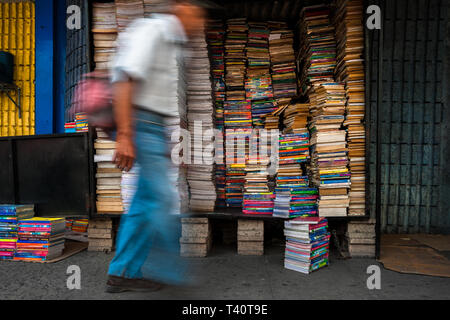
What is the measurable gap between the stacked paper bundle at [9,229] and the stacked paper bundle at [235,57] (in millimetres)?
2968

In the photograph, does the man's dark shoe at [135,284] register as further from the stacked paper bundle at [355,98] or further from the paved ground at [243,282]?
the stacked paper bundle at [355,98]

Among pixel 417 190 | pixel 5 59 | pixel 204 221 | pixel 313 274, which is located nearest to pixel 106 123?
pixel 204 221

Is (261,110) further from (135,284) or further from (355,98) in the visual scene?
(135,284)

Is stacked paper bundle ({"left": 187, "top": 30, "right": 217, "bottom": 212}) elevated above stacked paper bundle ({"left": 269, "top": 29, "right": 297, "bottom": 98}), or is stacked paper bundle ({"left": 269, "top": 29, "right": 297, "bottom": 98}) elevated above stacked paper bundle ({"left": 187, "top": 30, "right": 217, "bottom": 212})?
stacked paper bundle ({"left": 269, "top": 29, "right": 297, "bottom": 98})

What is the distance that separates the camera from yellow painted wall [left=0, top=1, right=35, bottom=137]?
21.1 ft

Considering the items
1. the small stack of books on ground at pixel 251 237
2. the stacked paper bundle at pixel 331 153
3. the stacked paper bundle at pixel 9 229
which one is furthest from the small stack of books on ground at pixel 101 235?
the stacked paper bundle at pixel 331 153

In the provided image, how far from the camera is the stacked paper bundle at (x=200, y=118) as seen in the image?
136 inches

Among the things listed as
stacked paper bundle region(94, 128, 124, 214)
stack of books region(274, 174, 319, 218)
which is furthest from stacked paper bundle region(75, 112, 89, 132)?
stack of books region(274, 174, 319, 218)

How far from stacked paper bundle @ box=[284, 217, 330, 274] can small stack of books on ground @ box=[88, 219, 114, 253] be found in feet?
6.63

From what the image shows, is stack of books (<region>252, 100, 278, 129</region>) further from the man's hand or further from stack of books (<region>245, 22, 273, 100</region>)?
the man's hand

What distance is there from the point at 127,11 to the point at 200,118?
1452 mm

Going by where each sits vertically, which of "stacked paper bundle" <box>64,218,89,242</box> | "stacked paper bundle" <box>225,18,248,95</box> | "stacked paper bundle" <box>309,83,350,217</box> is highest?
"stacked paper bundle" <box>225,18,248,95</box>

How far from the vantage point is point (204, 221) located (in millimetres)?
3178

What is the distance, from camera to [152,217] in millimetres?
1924
